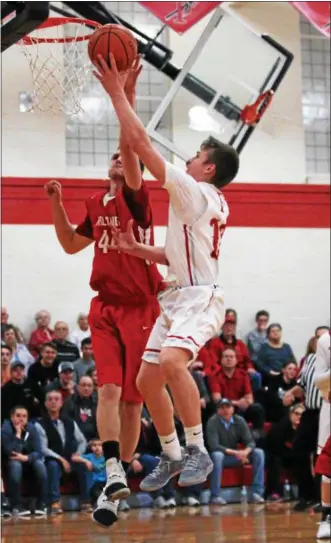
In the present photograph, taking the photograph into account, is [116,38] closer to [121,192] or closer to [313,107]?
[121,192]

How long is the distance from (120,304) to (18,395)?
17.7 feet

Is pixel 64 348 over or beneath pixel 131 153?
beneath

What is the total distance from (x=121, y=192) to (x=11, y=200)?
28.0ft

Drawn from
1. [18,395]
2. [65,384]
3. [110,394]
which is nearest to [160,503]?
[65,384]

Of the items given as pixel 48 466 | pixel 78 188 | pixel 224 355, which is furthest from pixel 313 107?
pixel 48 466

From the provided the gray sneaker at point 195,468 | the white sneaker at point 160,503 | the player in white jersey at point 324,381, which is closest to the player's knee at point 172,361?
the gray sneaker at point 195,468

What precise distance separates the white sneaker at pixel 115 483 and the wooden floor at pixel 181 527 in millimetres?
1827

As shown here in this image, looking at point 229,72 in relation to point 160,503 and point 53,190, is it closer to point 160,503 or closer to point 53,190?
point 160,503

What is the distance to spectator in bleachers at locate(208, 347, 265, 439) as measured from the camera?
1322 centimetres

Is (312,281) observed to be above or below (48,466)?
above

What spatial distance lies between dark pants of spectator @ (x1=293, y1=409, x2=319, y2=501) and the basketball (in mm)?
6982

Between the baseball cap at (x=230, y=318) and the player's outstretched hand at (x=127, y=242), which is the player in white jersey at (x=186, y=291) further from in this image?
the baseball cap at (x=230, y=318)

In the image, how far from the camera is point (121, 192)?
278 inches

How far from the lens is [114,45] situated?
6074mm
